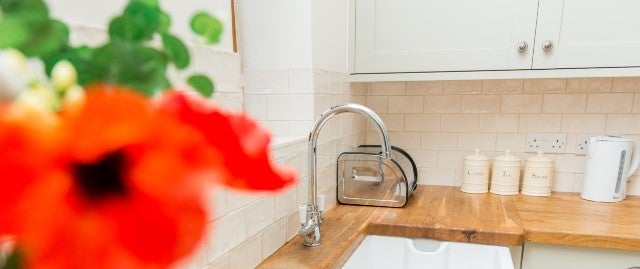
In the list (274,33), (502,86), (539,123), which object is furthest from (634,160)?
(274,33)

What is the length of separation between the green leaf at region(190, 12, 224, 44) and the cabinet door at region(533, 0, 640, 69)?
1306mm

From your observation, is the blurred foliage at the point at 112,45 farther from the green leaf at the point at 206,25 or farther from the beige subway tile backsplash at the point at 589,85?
the beige subway tile backsplash at the point at 589,85

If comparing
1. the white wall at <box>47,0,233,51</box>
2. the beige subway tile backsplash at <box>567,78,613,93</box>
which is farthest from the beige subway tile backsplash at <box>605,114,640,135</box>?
the white wall at <box>47,0,233,51</box>

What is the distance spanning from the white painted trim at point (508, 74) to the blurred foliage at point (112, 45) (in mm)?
1246

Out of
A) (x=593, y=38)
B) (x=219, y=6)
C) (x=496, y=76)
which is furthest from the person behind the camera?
(x=496, y=76)

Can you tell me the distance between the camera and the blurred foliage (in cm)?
21

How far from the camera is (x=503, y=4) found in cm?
129

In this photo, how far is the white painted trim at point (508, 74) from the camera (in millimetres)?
1215

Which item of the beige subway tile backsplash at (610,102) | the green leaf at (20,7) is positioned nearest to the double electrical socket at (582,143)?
the beige subway tile backsplash at (610,102)

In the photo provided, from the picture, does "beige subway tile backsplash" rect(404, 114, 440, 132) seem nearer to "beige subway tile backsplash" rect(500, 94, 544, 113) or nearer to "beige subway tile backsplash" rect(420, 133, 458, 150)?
"beige subway tile backsplash" rect(420, 133, 458, 150)

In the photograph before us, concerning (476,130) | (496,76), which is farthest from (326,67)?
(476,130)

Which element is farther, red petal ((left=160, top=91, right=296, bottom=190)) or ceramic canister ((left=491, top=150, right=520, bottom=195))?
ceramic canister ((left=491, top=150, right=520, bottom=195))

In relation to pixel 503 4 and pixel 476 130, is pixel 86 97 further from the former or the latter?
pixel 476 130

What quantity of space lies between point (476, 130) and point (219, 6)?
4.14 ft
